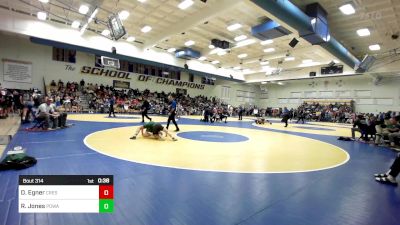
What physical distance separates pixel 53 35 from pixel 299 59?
2320 centimetres

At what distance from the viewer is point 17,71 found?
18453mm

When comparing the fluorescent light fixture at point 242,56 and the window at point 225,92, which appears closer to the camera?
the fluorescent light fixture at point 242,56

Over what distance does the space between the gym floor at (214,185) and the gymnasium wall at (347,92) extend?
24.9m

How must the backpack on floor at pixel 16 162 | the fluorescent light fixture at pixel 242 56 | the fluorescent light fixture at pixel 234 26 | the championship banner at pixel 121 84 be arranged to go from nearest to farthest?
1. the backpack on floor at pixel 16 162
2. the fluorescent light fixture at pixel 234 26
3. the fluorescent light fixture at pixel 242 56
4. the championship banner at pixel 121 84

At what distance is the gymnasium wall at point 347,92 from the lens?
2459 cm

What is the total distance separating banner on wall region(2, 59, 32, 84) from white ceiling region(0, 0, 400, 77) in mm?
5703

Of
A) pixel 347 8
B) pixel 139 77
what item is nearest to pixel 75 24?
pixel 139 77

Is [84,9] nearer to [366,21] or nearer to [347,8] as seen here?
Result: [347,8]

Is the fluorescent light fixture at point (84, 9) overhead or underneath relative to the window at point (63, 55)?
overhead

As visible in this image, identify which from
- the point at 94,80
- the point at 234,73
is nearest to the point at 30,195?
the point at 94,80

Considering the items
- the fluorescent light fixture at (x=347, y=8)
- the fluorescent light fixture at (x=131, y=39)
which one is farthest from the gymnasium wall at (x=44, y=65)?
the fluorescent light fixture at (x=347, y=8)

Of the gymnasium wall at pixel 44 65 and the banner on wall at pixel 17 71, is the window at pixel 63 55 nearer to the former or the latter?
the gymnasium wall at pixel 44 65

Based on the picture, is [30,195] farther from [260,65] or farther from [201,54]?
[260,65]

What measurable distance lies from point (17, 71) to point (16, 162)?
19.6 m
